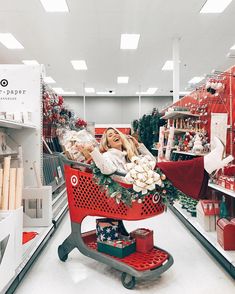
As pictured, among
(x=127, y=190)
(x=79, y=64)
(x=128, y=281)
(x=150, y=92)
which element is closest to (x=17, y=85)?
(x=127, y=190)

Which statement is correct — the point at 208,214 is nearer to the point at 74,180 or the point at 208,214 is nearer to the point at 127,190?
the point at 127,190

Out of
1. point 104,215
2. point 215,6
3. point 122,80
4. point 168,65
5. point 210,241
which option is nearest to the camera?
point 104,215

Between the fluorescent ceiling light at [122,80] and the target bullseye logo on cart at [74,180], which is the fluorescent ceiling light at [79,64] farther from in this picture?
the target bullseye logo on cart at [74,180]

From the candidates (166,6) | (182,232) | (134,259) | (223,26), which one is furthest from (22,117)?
(223,26)

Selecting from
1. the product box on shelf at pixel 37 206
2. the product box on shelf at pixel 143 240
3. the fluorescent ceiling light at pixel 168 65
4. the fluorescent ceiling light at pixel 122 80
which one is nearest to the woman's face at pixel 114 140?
the product box on shelf at pixel 143 240

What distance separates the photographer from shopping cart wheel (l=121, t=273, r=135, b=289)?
81.3 inches

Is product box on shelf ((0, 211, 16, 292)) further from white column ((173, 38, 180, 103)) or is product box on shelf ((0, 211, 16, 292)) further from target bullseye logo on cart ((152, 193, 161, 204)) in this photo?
white column ((173, 38, 180, 103))

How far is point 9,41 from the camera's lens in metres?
6.93

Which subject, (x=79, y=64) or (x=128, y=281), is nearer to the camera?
(x=128, y=281)

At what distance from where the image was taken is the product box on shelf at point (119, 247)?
2221 millimetres

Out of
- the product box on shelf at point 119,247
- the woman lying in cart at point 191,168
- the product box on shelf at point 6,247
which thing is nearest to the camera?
the product box on shelf at point 6,247

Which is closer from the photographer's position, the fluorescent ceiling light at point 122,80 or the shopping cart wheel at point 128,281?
the shopping cart wheel at point 128,281

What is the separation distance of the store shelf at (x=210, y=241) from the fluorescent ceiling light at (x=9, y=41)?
542cm

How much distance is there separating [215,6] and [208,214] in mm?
4092
